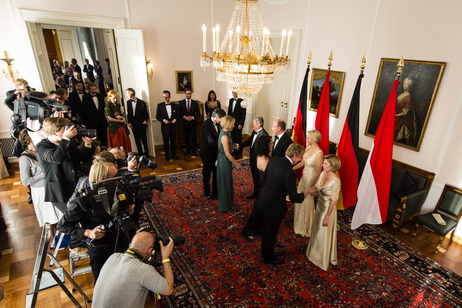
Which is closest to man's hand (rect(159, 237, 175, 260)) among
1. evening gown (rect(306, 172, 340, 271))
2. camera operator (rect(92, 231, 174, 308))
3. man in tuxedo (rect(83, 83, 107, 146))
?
camera operator (rect(92, 231, 174, 308))

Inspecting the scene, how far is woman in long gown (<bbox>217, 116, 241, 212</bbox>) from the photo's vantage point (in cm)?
385

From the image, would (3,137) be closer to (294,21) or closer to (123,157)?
(123,157)

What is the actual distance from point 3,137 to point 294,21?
6.82 metres

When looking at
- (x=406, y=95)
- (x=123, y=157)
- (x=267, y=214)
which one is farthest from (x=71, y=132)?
(x=406, y=95)

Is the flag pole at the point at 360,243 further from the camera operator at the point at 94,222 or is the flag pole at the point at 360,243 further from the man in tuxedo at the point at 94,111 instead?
the man in tuxedo at the point at 94,111

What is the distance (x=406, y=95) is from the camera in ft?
13.3

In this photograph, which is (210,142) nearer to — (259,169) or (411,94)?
(259,169)

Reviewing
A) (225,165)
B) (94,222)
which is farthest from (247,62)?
(94,222)

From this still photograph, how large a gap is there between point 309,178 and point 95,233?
265 cm

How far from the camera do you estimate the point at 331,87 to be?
529 cm

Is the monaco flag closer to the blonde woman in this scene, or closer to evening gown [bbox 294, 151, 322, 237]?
evening gown [bbox 294, 151, 322, 237]

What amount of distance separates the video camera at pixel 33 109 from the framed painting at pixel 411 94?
4.95 m

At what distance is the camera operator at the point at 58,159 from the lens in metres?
2.89

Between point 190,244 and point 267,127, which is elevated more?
point 267,127
